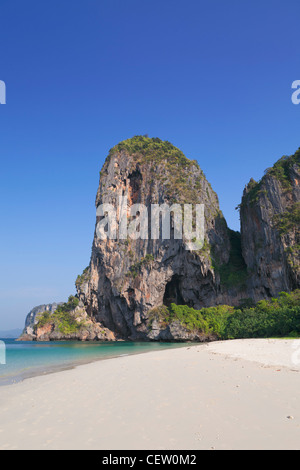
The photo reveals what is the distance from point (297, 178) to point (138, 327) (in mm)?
45882

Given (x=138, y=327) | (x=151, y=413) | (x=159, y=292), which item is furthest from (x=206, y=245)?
(x=151, y=413)

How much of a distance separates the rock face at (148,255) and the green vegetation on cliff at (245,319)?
23.7 feet

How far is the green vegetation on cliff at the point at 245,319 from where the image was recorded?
98.5ft

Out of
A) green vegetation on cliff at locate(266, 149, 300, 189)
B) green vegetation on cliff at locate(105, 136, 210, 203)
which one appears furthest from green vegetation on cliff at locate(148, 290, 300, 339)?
green vegetation on cliff at locate(105, 136, 210, 203)

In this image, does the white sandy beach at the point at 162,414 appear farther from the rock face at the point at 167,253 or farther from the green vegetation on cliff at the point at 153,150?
the green vegetation on cliff at the point at 153,150

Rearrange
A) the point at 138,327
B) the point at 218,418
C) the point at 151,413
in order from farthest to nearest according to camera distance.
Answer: the point at 138,327 < the point at 151,413 < the point at 218,418

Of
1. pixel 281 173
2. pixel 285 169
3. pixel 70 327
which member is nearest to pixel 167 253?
pixel 70 327

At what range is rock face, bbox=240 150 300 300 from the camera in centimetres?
5081

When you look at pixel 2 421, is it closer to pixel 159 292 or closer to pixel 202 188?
pixel 159 292

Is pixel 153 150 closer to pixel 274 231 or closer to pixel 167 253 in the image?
pixel 167 253

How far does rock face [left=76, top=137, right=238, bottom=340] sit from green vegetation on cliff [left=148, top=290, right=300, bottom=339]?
23.7ft

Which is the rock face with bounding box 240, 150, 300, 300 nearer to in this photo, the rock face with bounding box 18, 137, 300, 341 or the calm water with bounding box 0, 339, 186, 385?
the rock face with bounding box 18, 137, 300, 341

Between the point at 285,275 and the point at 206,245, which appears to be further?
the point at 206,245

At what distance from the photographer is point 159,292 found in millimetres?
65625
